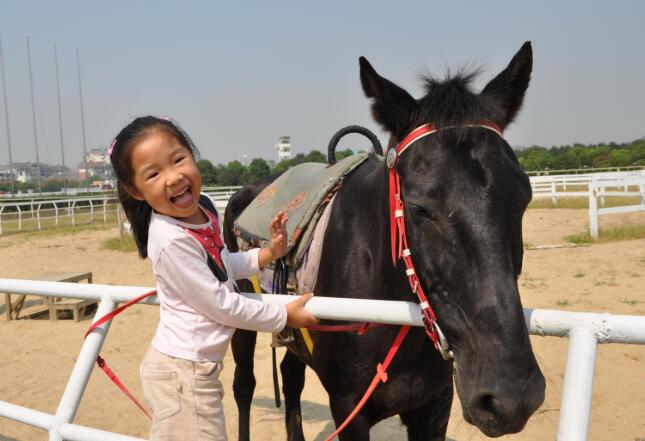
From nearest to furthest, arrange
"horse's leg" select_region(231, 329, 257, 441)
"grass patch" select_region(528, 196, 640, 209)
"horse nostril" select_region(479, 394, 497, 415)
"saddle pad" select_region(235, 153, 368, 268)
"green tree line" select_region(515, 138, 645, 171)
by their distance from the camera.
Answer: "horse nostril" select_region(479, 394, 497, 415) → "saddle pad" select_region(235, 153, 368, 268) → "horse's leg" select_region(231, 329, 257, 441) → "grass patch" select_region(528, 196, 640, 209) → "green tree line" select_region(515, 138, 645, 171)

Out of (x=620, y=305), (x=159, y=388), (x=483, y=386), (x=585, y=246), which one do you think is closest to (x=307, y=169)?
(x=159, y=388)

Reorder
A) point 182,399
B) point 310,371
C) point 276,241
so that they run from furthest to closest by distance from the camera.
→ point 310,371 < point 276,241 < point 182,399

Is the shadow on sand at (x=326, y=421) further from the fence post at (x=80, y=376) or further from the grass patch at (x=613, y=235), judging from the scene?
the grass patch at (x=613, y=235)

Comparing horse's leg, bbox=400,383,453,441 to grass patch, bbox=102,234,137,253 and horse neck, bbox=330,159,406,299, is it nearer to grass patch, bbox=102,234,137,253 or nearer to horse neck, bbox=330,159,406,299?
horse neck, bbox=330,159,406,299

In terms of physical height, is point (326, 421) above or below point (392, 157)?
below

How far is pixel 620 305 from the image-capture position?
6004 millimetres

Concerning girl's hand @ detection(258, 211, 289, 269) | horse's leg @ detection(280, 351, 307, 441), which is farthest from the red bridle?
horse's leg @ detection(280, 351, 307, 441)

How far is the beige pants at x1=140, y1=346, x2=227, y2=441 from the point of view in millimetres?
1520

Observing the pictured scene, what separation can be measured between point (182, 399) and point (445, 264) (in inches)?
35.1

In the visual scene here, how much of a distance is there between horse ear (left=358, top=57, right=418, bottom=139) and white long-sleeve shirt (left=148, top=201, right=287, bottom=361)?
743 mm

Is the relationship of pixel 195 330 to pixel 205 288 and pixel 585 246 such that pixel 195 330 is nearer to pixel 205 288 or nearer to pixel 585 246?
pixel 205 288

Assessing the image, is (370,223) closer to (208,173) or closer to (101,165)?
(101,165)

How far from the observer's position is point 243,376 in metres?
3.72

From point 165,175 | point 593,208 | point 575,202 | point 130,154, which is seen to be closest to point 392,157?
point 165,175
